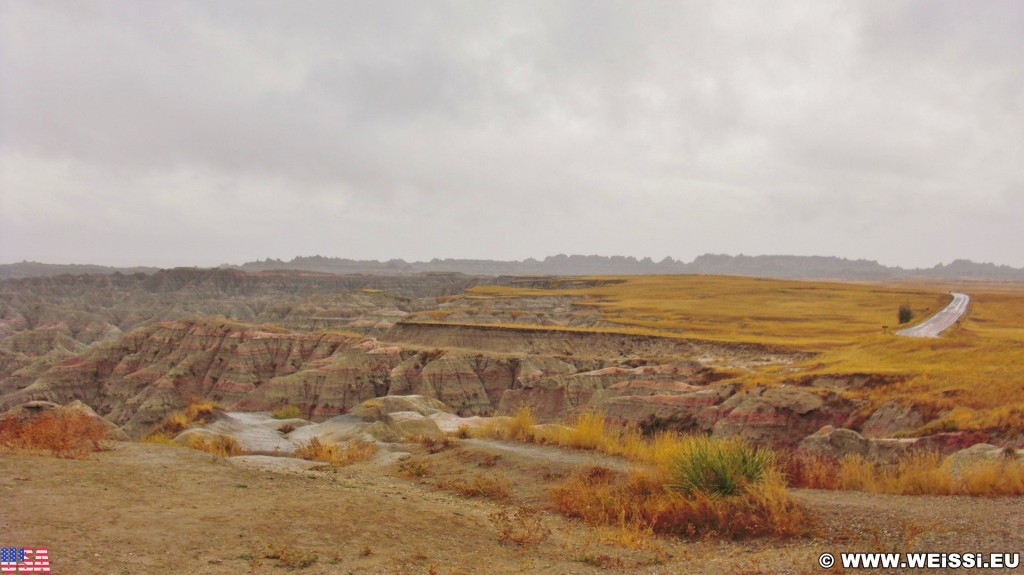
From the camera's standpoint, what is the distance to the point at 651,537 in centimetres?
793

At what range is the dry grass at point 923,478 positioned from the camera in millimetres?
8734

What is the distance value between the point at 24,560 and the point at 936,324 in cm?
5891

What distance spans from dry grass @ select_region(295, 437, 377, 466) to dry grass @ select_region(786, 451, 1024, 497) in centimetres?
919

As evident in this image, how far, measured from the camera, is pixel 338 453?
1475 cm

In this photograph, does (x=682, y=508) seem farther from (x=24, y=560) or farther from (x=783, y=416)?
(x=783, y=416)

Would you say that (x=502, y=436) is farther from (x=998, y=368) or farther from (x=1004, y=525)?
(x=998, y=368)

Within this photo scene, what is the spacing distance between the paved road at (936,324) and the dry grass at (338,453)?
108ft

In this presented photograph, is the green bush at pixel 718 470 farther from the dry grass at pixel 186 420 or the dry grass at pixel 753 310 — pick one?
the dry grass at pixel 753 310

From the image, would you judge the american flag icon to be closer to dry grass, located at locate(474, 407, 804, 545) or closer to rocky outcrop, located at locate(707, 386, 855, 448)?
dry grass, located at locate(474, 407, 804, 545)

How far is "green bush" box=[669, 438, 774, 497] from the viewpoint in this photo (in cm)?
849

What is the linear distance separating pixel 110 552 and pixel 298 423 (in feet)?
63.3

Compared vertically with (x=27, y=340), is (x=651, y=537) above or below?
above

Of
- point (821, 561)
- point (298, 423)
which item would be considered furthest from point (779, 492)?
point (298, 423)

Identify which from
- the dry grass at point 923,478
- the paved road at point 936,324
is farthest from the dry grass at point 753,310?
the dry grass at point 923,478
